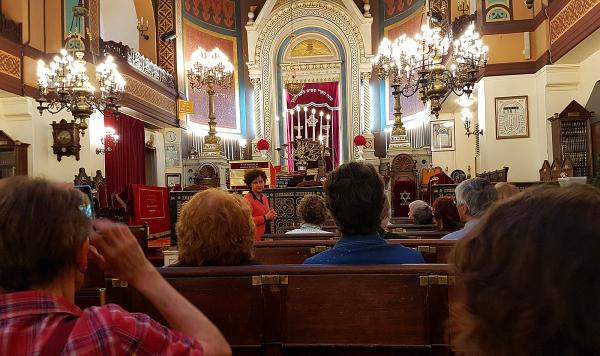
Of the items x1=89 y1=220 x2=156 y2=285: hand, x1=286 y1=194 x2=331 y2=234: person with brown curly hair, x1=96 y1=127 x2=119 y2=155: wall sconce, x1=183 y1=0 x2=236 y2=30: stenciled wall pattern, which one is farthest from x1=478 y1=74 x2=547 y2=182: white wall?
x1=183 y1=0 x2=236 y2=30: stenciled wall pattern

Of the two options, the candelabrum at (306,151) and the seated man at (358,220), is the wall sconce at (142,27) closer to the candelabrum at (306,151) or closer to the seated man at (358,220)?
the candelabrum at (306,151)

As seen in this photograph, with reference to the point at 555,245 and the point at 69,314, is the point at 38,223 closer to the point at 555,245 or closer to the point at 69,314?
the point at 69,314

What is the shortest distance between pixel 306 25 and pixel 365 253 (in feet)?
50.0

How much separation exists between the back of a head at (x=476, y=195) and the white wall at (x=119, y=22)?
1261 centimetres

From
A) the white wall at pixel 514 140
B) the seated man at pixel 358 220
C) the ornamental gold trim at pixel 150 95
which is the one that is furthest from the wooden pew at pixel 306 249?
the ornamental gold trim at pixel 150 95

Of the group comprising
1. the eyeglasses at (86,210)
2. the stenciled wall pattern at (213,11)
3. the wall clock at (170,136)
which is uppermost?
the stenciled wall pattern at (213,11)

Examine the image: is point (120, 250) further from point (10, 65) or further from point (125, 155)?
point (125, 155)

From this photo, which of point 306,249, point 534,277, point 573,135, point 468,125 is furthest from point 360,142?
point 534,277

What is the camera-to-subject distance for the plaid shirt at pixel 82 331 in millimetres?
953

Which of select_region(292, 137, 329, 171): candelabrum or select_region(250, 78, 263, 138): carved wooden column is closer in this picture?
select_region(292, 137, 329, 171): candelabrum

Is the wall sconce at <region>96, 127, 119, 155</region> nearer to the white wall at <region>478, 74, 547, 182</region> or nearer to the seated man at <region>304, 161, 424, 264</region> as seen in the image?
the white wall at <region>478, 74, 547, 182</region>

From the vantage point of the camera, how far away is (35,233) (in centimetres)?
101

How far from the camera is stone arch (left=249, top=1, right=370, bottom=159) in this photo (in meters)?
16.0

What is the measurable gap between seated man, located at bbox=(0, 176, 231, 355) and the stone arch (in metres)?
15.0
